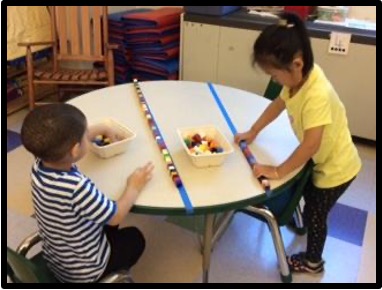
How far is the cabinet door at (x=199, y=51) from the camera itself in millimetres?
2898

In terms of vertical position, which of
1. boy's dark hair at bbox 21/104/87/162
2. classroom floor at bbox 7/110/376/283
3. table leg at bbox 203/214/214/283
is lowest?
classroom floor at bbox 7/110/376/283

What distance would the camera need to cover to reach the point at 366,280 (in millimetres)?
1769

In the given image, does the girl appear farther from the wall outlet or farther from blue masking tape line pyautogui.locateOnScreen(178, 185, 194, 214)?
the wall outlet

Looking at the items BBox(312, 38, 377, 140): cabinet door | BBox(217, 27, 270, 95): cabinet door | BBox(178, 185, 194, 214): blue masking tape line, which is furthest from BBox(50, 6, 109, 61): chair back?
BBox(178, 185, 194, 214): blue masking tape line

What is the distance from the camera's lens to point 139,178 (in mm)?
1256

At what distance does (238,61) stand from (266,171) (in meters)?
1.69

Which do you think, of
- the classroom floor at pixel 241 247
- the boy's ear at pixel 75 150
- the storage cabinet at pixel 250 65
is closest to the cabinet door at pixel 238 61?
the storage cabinet at pixel 250 65

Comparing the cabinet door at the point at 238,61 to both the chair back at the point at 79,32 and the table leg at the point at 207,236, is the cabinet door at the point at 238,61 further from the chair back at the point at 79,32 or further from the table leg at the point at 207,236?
the table leg at the point at 207,236

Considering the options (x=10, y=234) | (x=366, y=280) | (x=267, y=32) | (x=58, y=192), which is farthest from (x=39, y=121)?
(x=366, y=280)

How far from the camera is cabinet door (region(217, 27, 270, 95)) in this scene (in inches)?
110

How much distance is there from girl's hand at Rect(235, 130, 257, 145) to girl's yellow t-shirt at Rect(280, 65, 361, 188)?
159 mm

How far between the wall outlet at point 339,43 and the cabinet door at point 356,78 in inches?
1.0

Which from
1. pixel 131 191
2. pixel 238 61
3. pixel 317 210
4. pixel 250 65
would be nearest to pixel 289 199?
pixel 317 210
